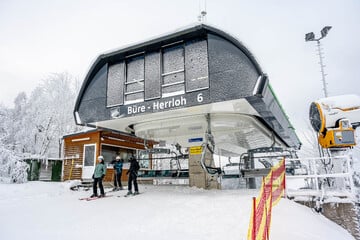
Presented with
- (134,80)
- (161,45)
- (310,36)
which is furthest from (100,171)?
(310,36)

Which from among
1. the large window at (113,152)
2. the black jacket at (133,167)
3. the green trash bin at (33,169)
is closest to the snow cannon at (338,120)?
the black jacket at (133,167)

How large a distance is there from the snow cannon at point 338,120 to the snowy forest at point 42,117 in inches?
787

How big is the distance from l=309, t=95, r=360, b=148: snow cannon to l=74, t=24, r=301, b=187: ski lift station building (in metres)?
1.25

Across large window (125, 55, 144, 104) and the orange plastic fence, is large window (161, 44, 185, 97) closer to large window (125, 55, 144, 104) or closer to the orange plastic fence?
large window (125, 55, 144, 104)

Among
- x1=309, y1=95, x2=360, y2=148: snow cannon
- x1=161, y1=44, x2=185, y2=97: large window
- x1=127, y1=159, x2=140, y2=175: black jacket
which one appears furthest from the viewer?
x1=127, y1=159, x2=140, y2=175: black jacket

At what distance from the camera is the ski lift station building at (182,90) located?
207 inches

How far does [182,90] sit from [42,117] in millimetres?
19258

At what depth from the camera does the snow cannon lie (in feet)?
17.7

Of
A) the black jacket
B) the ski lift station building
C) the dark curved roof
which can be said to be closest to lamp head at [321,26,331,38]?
the ski lift station building

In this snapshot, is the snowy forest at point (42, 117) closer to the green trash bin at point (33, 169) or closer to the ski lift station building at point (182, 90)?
the green trash bin at point (33, 169)

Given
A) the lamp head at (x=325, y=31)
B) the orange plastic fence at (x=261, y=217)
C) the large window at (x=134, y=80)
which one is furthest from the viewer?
the lamp head at (x=325, y=31)

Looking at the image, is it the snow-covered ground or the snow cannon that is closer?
the snow-covered ground

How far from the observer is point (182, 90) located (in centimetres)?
592

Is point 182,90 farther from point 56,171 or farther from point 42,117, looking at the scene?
point 42,117
